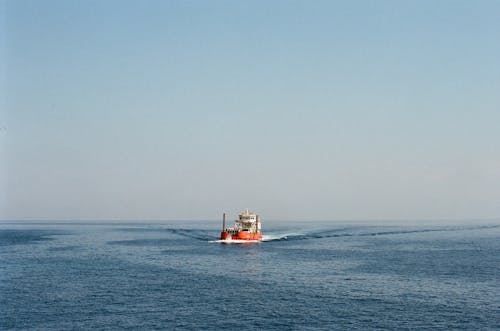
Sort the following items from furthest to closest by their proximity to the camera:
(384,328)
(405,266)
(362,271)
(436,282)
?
(405,266) → (362,271) → (436,282) → (384,328)

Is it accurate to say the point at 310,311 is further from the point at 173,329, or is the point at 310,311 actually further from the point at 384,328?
the point at 173,329

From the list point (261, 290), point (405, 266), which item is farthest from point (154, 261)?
point (405, 266)

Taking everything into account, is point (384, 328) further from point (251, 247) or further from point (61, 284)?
point (251, 247)

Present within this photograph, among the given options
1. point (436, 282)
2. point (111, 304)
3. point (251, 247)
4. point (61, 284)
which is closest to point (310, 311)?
point (111, 304)

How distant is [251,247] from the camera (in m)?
194

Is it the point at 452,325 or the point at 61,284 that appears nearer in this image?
the point at 452,325

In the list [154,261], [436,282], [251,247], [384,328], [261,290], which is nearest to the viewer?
[384,328]

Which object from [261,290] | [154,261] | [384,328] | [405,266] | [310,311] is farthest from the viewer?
[154,261]

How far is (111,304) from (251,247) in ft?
358

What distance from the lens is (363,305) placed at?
86.8m

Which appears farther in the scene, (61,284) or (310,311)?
(61,284)

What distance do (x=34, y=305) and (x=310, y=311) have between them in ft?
150

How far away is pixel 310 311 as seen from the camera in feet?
272

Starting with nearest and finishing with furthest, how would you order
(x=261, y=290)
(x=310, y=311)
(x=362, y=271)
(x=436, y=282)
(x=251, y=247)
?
(x=310, y=311) < (x=261, y=290) < (x=436, y=282) < (x=362, y=271) < (x=251, y=247)
